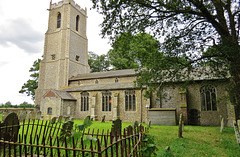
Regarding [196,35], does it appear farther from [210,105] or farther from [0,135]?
[210,105]

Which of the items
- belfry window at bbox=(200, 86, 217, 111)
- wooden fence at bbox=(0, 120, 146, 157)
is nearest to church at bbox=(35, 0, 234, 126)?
belfry window at bbox=(200, 86, 217, 111)

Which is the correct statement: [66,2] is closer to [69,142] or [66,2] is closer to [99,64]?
[99,64]

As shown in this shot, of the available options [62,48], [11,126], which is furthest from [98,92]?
[11,126]

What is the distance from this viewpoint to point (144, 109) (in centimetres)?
1919

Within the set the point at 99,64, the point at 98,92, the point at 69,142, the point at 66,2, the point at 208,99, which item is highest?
the point at 66,2

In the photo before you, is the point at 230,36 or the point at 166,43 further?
the point at 166,43

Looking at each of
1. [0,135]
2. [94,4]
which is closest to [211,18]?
[94,4]

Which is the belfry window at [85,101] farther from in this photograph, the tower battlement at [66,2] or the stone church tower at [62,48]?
the tower battlement at [66,2]

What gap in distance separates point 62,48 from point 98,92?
1260 centimetres

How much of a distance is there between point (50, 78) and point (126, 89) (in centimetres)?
1630

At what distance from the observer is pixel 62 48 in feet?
94.4

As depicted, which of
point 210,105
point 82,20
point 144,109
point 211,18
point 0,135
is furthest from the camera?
point 82,20

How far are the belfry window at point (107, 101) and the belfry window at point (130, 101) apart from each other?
7.80 feet

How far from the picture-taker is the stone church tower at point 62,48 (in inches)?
1099
